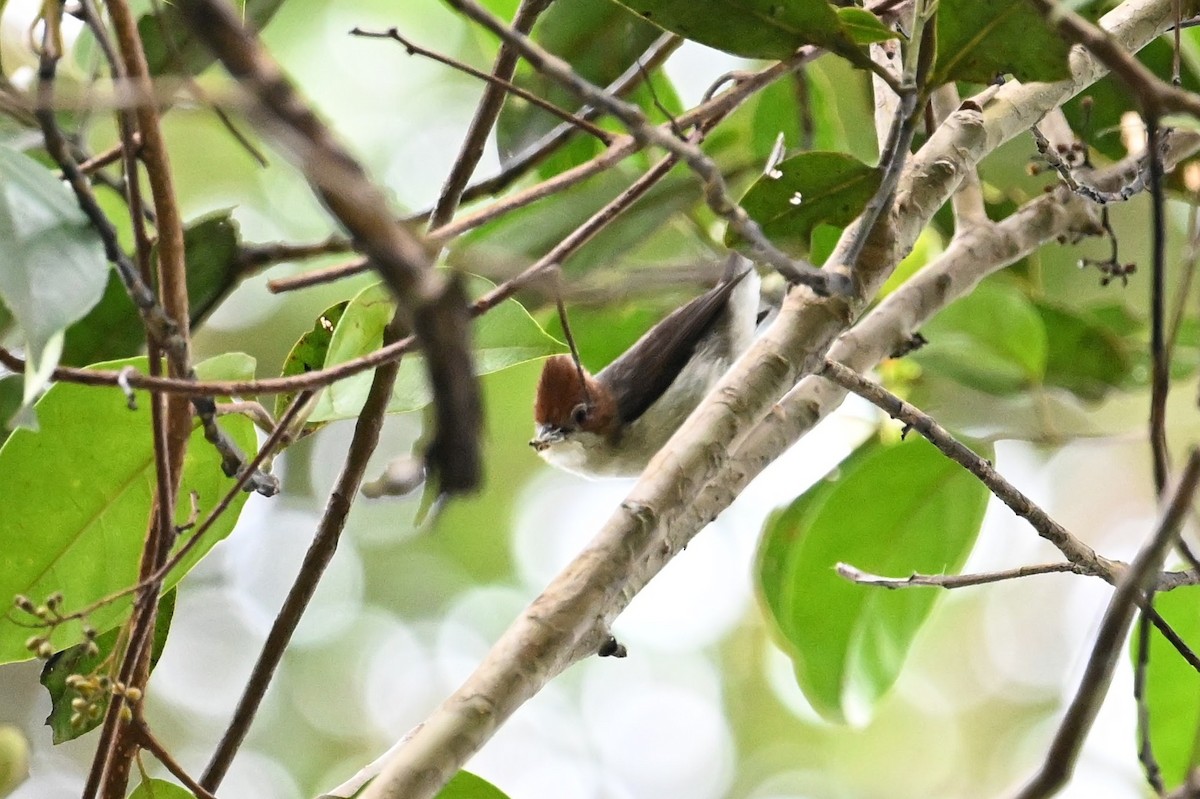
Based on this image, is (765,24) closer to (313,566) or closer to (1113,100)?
(313,566)

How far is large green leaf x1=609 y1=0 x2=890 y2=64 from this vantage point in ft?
2.77

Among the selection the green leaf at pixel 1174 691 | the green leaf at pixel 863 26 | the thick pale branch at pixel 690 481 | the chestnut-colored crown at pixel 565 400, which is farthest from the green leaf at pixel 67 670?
the chestnut-colored crown at pixel 565 400

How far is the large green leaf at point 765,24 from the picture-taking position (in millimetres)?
843

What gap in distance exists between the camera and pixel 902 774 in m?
4.21

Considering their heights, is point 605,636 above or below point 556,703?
below

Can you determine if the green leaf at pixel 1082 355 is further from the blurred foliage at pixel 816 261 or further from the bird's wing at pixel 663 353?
the bird's wing at pixel 663 353

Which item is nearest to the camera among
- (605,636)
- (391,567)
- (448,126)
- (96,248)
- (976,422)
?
(96,248)

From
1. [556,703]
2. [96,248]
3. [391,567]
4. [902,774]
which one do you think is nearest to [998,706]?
[902,774]

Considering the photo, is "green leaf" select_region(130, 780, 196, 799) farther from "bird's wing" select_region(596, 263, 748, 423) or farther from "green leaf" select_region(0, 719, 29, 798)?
"bird's wing" select_region(596, 263, 748, 423)

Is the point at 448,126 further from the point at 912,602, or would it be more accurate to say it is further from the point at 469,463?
the point at 469,463

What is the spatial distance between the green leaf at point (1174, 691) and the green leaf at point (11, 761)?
3.51ft

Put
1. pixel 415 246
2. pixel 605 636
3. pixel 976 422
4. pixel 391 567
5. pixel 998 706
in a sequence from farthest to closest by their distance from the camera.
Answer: pixel 998 706
pixel 391 567
pixel 976 422
pixel 605 636
pixel 415 246

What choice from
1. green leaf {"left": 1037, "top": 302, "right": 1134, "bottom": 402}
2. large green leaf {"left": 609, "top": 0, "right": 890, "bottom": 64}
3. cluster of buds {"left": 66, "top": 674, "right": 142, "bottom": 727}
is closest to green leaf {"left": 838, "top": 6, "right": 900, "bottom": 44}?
large green leaf {"left": 609, "top": 0, "right": 890, "bottom": 64}

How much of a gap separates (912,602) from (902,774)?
312 centimetres
